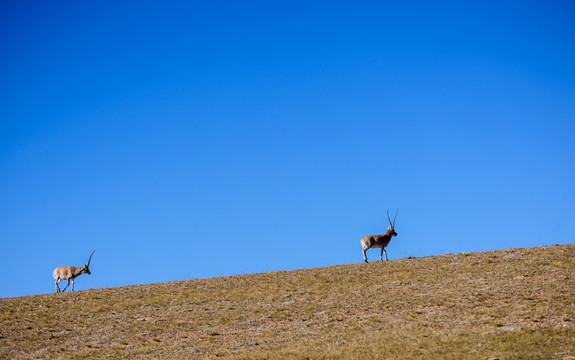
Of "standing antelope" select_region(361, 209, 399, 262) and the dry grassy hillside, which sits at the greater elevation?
"standing antelope" select_region(361, 209, 399, 262)

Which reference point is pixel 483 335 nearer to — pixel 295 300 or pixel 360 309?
pixel 360 309

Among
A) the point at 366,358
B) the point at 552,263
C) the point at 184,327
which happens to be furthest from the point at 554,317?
the point at 184,327

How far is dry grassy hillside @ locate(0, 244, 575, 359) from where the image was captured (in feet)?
63.0

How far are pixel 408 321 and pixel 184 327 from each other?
33.9 feet

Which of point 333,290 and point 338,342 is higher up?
point 333,290

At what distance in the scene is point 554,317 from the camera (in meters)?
20.1

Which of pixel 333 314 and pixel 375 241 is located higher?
pixel 375 241

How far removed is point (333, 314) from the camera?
2514cm

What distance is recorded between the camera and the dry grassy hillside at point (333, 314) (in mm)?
19203

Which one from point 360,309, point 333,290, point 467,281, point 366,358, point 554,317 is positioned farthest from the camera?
point 333,290

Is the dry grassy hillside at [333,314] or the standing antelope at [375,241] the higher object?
the standing antelope at [375,241]

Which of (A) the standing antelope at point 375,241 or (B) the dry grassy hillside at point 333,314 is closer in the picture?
(B) the dry grassy hillside at point 333,314

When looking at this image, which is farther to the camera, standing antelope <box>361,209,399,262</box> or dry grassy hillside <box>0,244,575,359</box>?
standing antelope <box>361,209,399,262</box>

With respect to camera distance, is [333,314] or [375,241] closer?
[333,314]
